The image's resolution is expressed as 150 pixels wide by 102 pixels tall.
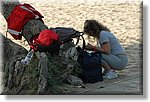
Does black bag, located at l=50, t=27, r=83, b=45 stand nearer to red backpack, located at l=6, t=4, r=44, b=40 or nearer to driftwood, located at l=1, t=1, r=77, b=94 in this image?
driftwood, located at l=1, t=1, r=77, b=94

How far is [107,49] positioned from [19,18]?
1.05 meters

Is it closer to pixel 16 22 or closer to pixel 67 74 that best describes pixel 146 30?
pixel 67 74

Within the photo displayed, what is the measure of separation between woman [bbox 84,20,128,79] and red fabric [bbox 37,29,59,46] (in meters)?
0.50

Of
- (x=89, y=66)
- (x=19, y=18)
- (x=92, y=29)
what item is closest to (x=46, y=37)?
(x=19, y=18)

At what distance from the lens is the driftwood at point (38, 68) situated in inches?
223

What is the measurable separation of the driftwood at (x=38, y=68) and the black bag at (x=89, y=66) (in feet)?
0.29

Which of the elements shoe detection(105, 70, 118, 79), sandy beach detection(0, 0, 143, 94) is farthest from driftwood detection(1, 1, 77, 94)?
sandy beach detection(0, 0, 143, 94)

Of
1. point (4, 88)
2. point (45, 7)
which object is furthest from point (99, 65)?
point (45, 7)

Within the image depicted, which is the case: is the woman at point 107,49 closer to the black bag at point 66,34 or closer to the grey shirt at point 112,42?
the grey shirt at point 112,42

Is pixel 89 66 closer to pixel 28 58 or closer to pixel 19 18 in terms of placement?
pixel 28 58

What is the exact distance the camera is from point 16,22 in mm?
5965

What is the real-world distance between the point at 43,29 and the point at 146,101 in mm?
1397

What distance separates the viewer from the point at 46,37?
5.73m

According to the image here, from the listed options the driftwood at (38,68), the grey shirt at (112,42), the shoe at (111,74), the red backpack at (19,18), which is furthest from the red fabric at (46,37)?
the shoe at (111,74)
